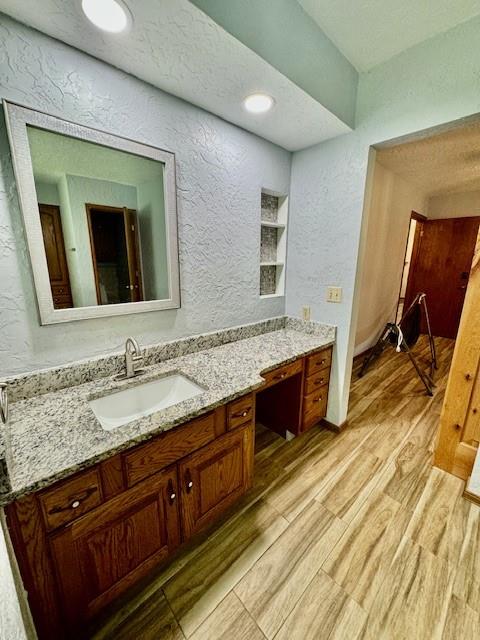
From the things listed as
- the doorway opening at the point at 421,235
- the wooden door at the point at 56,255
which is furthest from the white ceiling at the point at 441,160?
the wooden door at the point at 56,255

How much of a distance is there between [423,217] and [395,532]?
4.48 metres

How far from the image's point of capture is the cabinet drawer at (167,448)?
947 mm

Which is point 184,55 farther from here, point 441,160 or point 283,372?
point 441,160

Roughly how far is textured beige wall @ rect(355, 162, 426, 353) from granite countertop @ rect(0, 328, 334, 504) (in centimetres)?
219

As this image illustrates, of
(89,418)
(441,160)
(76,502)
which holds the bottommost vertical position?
(76,502)

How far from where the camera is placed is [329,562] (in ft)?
4.06

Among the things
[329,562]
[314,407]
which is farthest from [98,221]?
[329,562]

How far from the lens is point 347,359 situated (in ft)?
6.55

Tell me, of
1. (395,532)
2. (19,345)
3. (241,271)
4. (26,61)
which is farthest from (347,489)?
(26,61)

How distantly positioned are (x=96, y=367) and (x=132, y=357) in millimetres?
173

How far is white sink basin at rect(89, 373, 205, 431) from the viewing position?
1.23 m

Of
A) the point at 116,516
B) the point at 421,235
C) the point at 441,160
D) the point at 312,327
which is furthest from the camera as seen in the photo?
the point at 421,235

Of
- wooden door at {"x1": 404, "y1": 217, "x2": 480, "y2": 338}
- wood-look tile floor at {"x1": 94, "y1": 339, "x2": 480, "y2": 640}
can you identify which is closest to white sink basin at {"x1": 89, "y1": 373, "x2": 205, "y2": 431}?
wood-look tile floor at {"x1": 94, "y1": 339, "x2": 480, "y2": 640}

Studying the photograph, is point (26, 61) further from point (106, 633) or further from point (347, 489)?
point (347, 489)
